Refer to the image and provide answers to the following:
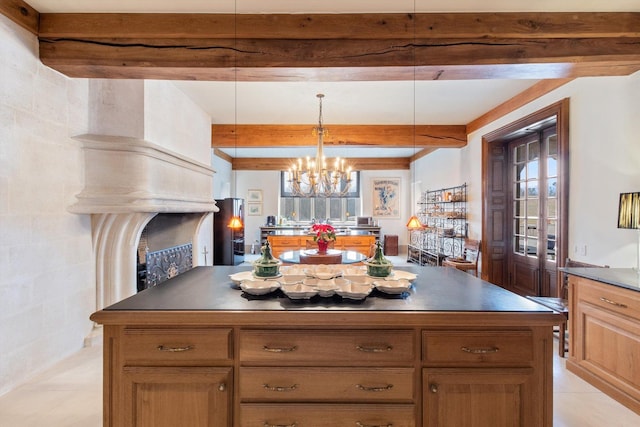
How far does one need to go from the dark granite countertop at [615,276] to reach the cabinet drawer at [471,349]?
1.12m

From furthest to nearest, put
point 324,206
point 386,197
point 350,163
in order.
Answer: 1. point 324,206
2. point 386,197
3. point 350,163

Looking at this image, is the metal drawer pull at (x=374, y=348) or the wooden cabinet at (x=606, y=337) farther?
the wooden cabinet at (x=606, y=337)

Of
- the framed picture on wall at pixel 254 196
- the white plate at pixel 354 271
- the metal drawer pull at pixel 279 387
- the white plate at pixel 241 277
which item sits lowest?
the metal drawer pull at pixel 279 387

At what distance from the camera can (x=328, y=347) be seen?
1.36 metres

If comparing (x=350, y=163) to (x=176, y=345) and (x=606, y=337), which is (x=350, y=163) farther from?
(x=176, y=345)

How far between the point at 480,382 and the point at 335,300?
722mm

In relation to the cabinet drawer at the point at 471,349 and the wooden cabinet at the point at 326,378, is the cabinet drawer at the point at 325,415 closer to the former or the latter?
the wooden cabinet at the point at 326,378

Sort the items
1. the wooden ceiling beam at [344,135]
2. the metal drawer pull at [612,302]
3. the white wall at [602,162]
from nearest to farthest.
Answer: the metal drawer pull at [612,302]
the white wall at [602,162]
the wooden ceiling beam at [344,135]

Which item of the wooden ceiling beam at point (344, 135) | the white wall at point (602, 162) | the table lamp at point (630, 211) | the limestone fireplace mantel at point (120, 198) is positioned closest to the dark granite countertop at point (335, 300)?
the table lamp at point (630, 211)

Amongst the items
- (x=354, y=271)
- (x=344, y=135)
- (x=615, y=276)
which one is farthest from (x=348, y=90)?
(x=615, y=276)

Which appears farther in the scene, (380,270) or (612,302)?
(612,302)

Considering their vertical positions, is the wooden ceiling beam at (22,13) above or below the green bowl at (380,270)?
above

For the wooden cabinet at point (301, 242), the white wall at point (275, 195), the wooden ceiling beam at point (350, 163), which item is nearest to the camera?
the wooden cabinet at point (301, 242)

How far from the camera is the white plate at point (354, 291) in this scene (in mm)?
1483
